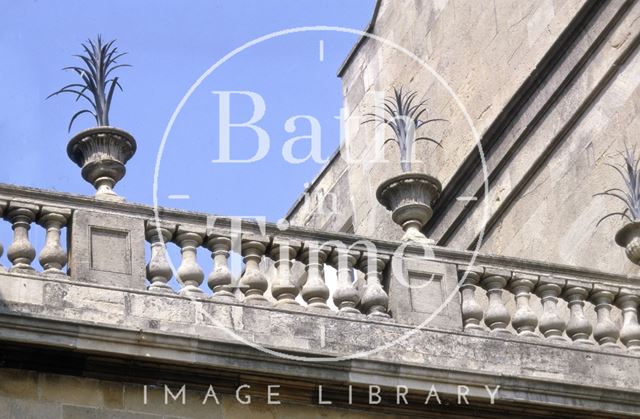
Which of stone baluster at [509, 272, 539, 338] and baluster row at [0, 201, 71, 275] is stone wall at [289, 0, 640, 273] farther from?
baluster row at [0, 201, 71, 275]

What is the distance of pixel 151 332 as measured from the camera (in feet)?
46.7

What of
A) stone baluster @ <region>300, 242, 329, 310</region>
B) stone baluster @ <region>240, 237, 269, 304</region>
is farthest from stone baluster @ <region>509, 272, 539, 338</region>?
stone baluster @ <region>240, 237, 269, 304</region>

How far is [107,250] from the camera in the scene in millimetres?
14812

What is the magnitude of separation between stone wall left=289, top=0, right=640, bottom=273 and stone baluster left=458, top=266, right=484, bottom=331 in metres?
2.26

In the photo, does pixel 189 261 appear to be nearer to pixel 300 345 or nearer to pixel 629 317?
pixel 300 345

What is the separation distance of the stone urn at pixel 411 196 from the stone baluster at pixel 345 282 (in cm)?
71

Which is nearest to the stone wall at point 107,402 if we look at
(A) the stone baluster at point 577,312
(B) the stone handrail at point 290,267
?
(B) the stone handrail at point 290,267

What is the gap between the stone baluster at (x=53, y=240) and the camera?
14617 mm

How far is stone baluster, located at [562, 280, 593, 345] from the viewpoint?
1577 centimetres

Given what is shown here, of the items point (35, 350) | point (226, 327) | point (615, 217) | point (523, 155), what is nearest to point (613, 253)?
point (615, 217)

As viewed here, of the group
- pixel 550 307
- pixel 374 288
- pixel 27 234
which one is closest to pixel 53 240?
pixel 27 234

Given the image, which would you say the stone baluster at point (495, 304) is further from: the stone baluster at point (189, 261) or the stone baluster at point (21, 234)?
the stone baluster at point (21, 234)

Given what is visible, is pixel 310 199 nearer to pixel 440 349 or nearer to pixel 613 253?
pixel 613 253

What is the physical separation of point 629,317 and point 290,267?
2532mm
